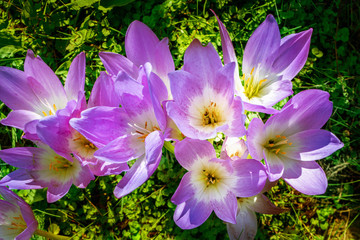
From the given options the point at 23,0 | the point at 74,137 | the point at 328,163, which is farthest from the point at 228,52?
the point at 23,0

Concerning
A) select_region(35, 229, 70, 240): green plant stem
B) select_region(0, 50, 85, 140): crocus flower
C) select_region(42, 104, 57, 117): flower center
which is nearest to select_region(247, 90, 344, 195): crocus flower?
select_region(0, 50, 85, 140): crocus flower

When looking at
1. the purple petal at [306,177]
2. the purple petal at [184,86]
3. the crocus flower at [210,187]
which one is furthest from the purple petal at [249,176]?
the purple petal at [184,86]

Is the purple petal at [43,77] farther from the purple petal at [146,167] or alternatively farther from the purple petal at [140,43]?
the purple petal at [146,167]

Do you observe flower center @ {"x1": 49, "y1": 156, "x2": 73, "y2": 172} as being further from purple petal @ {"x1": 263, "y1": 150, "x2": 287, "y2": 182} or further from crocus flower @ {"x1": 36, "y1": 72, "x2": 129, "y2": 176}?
purple petal @ {"x1": 263, "y1": 150, "x2": 287, "y2": 182}

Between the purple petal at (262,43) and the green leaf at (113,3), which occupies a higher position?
the green leaf at (113,3)

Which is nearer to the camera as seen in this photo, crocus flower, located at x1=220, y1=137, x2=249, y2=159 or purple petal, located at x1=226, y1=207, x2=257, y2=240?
crocus flower, located at x1=220, y1=137, x2=249, y2=159

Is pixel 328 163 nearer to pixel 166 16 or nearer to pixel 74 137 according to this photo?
pixel 166 16
